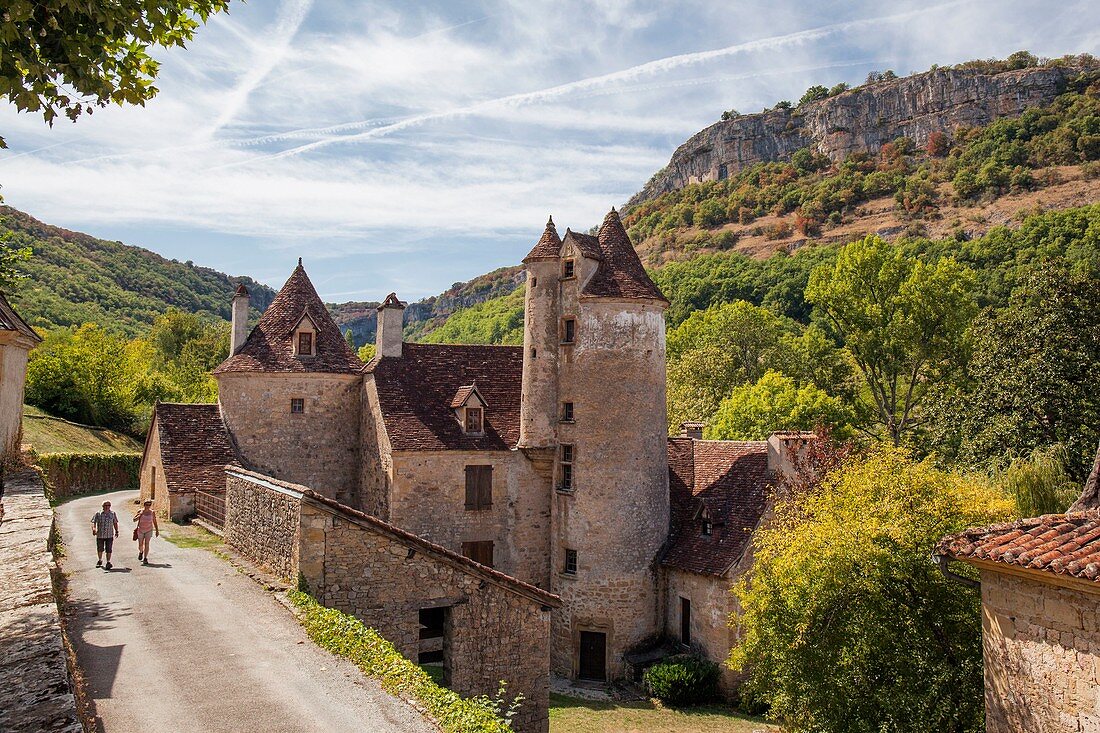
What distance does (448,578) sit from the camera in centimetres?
1491

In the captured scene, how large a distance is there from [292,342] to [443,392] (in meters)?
6.57

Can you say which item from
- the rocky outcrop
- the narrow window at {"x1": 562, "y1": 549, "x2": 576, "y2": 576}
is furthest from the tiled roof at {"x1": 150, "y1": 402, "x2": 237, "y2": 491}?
the rocky outcrop

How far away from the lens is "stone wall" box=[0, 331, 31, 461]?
58.6ft

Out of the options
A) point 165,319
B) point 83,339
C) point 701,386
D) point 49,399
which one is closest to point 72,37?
point 701,386

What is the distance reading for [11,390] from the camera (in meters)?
18.9

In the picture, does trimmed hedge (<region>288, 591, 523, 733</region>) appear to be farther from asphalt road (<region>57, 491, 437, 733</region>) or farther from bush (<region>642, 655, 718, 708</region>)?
bush (<region>642, 655, 718, 708</region>)

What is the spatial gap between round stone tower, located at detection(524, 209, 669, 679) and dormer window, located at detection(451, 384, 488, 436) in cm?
247

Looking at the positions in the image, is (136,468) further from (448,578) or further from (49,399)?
(448,578)

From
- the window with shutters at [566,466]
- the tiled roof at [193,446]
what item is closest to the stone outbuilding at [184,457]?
the tiled roof at [193,446]

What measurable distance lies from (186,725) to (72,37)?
8.61 m

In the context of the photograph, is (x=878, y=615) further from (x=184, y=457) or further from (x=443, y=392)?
(x=184, y=457)

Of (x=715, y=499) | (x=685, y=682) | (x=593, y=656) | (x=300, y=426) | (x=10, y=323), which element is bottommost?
(x=593, y=656)

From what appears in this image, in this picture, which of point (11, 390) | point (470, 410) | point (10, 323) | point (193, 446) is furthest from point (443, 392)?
point (10, 323)

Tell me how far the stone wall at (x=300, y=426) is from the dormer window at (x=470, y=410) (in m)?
4.76
